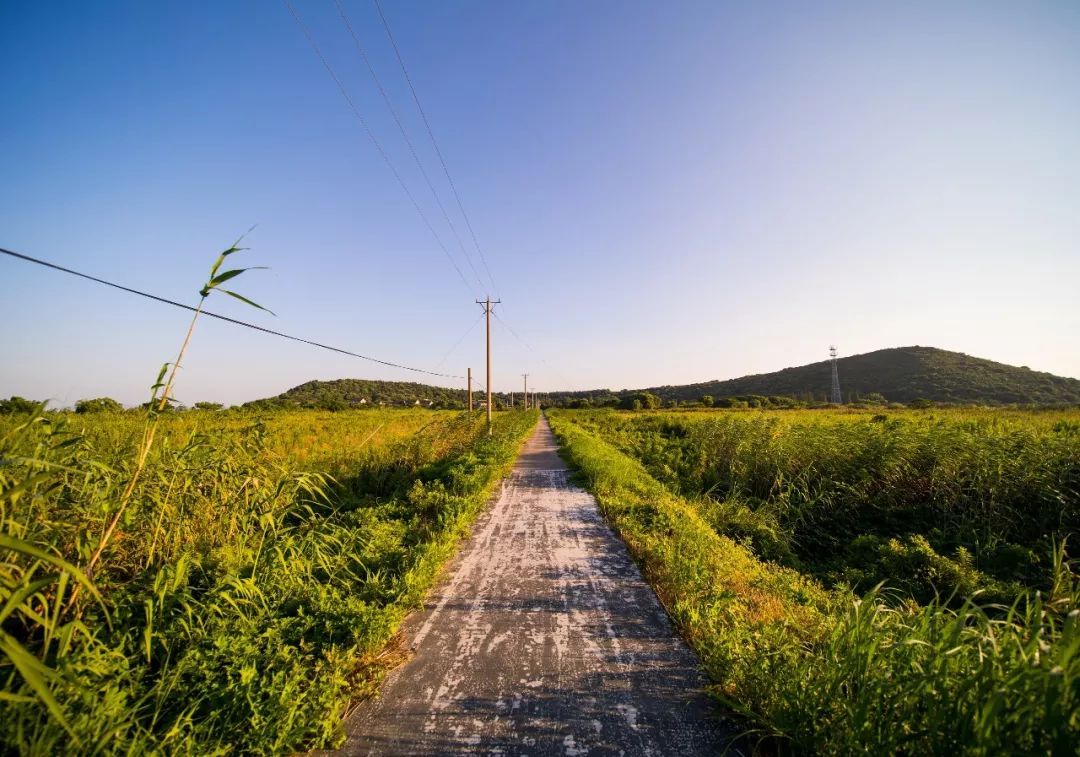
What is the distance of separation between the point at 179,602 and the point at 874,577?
308 inches

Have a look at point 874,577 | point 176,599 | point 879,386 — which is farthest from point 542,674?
point 879,386

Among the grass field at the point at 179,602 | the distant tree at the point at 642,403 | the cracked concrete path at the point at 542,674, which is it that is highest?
the distant tree at the point at 642,403

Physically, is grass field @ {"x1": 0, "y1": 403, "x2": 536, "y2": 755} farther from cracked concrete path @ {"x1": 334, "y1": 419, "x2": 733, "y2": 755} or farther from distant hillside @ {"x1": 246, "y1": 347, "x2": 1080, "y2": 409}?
distant hillside @ {"x1": 246, "y1": 347, "x2": 1080, "y2": 409}

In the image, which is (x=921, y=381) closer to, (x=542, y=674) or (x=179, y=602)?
(x=542, y=674)

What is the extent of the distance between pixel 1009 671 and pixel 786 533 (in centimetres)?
632

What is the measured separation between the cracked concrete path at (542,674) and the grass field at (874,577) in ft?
0.96

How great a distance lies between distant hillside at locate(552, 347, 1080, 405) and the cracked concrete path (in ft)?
164

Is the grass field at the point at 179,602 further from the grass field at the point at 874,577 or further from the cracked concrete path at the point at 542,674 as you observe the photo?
the grass field at the point at 874,577

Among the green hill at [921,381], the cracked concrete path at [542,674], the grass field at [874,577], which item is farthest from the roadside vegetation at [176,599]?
the green hill at [921,381]

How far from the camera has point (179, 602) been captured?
2811mm

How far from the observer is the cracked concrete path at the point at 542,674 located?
2.15 meters

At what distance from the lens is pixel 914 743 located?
5.38 ft

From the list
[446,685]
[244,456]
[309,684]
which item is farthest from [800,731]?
[244,456]

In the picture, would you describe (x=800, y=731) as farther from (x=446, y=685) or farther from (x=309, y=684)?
(x=309, y=684)
